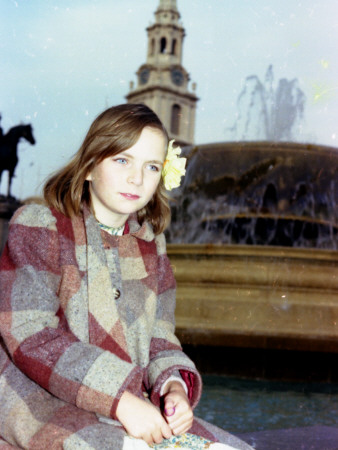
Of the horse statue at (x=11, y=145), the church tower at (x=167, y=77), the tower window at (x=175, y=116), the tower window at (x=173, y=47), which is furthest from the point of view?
the tower window at (x=175, y=116)

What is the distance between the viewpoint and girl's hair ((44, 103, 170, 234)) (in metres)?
1.10

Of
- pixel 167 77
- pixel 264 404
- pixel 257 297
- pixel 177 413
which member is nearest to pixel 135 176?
pixel 177 413

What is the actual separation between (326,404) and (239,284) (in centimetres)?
79

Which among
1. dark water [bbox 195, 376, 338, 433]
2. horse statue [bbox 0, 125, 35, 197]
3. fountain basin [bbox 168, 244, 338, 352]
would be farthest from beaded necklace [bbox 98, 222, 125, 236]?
horse statue [bbox 0, 125, 35, 197]

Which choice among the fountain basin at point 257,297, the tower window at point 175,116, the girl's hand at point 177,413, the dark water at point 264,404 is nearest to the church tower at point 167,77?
the tower window at point 175,116

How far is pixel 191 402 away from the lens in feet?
3.69

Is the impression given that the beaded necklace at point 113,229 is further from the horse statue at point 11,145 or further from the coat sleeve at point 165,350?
the horse statue at point 11,145

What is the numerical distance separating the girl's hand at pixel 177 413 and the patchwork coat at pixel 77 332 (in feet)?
0.19

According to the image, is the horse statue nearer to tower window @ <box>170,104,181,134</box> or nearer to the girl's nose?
the girl's nose

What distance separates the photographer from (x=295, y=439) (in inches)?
62.7

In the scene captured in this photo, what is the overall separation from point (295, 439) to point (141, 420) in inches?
31.6

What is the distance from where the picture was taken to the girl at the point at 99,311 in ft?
3.14

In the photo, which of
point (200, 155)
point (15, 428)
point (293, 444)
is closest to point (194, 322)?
point (293, 444)

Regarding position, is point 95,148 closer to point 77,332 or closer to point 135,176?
point 135,176
